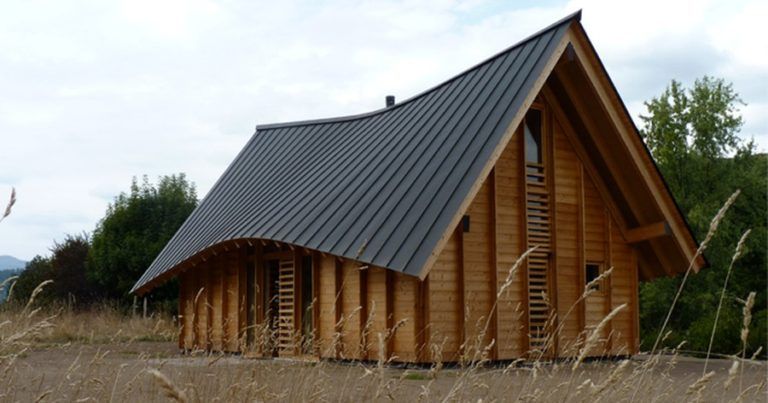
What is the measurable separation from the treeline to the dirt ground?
11.4 metres


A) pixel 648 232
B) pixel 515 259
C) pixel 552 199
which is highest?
pixel 552 199

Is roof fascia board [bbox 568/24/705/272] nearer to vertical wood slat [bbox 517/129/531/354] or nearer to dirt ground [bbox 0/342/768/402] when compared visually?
vertical wood slat [bbox 517/129/531/354]

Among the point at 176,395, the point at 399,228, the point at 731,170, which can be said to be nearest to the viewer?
the point at 176,395

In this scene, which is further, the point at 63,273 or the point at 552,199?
the point at 63,273

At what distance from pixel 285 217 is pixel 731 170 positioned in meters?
22.3

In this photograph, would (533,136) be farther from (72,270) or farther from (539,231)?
(72,270)

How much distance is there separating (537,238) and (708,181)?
1934 cm

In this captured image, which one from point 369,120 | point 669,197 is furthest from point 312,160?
point 669,197

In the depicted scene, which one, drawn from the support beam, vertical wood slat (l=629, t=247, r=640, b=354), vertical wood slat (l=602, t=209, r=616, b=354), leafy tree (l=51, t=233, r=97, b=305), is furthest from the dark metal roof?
leafy tree (l=51, t=233, r=97, b=305)

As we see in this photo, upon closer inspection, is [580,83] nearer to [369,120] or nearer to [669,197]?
[669,197]

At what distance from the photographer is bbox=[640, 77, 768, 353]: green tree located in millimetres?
28875

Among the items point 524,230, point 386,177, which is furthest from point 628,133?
point 386,177

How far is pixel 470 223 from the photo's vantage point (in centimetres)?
1346

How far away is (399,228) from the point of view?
12.4 m
